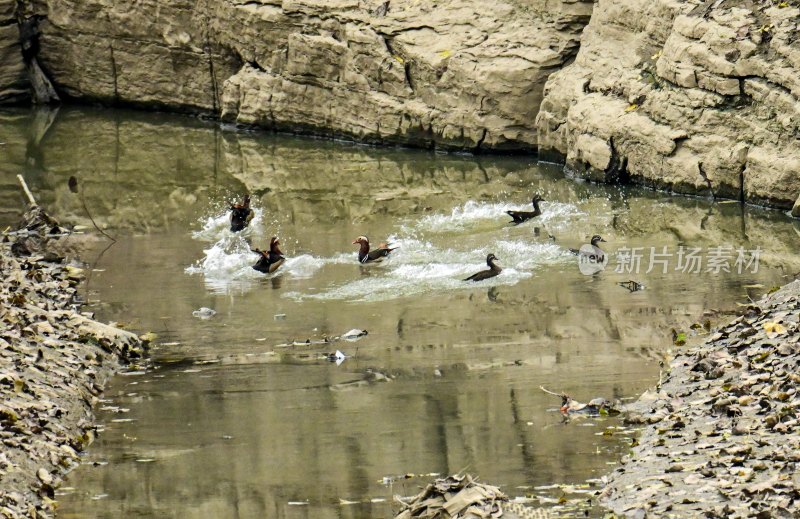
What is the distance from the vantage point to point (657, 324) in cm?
1625

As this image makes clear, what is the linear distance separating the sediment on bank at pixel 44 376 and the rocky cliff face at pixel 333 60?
1204 centimetres

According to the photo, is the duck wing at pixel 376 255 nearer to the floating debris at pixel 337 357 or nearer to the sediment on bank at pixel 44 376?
the sediment on bank at pixel 44 376

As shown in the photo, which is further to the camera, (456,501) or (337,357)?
(337,357)

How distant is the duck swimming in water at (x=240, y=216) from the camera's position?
23.1 m

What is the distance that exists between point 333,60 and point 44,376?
18884 mm

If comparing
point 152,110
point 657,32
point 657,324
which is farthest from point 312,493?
point 152,110

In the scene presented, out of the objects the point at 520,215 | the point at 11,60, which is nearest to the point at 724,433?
the point at 520,215

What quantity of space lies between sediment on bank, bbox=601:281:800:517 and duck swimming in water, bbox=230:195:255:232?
10190mm

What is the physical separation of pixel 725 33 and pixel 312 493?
1495 centimetres

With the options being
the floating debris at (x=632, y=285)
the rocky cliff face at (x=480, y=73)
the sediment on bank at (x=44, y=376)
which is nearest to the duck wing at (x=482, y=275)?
the floating debris at (x=632, y=285)

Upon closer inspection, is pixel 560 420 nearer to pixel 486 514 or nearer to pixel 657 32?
pixel 486 514

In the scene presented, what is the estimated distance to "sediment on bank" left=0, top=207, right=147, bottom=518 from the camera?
37.9 feet

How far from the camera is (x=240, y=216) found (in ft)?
76.4

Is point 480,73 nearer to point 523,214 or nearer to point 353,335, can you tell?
point 523,214
